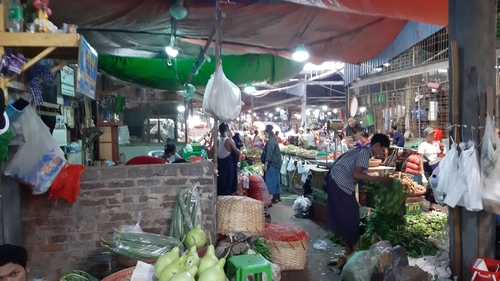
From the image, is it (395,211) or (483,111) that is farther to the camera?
(395,211)

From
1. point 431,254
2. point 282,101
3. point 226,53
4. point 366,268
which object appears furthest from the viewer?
point 282,101

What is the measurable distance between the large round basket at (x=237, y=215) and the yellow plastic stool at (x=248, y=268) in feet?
4.08

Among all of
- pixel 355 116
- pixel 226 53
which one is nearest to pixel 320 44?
pixel 226 53

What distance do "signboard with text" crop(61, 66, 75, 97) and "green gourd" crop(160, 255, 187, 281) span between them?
392 cm

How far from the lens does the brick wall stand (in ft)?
12.8

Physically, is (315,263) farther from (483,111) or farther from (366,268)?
(483,111)

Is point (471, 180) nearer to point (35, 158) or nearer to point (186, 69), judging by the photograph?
point (35, 158)

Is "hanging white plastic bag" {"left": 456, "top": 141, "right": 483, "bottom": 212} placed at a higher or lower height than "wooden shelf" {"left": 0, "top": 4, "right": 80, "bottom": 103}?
lower

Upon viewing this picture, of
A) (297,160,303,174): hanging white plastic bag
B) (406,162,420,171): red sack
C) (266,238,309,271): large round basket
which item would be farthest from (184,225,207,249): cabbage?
(406,162,420,171): red sack

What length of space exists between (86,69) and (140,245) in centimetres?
174

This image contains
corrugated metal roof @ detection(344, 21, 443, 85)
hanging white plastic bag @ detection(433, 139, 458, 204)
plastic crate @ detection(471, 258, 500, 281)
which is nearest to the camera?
plastic crate @ detection(471, 258, 500, 281)

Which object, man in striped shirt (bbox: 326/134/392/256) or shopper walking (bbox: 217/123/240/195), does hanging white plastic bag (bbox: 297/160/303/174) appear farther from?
man in striped shirt (bbox: 326/134/392/256)

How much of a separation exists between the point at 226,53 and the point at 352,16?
276cm

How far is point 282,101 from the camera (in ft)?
85.1
